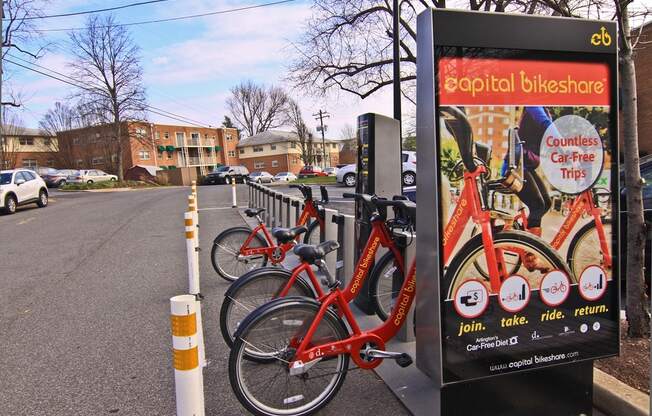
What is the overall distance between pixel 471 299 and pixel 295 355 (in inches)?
43.4

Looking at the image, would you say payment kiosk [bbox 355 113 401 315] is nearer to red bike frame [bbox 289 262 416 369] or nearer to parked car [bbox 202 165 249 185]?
red bike frame [bbox 289 262 416 369]

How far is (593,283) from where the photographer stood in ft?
8.90

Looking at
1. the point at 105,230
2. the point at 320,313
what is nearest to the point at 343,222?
the point at 320,313

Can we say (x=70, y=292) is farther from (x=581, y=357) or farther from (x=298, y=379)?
(x=581, y=357)

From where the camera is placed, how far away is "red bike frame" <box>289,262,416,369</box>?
9.19 feet

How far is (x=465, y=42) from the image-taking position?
237 centimetres

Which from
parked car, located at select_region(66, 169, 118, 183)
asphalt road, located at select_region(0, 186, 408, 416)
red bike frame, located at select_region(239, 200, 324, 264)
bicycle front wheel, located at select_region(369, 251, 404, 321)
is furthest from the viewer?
parked car, located at select_region(66, 169, 118, 183)

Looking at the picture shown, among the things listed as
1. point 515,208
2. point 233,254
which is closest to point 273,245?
point 233,254

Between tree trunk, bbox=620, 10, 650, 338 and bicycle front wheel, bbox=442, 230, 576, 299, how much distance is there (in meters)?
1.07

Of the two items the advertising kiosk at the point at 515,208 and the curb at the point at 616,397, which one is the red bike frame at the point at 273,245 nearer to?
the advertising kiosk at the point at 515,208

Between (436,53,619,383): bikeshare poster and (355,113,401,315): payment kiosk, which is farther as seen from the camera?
(355,113,401,315): payment kiosk

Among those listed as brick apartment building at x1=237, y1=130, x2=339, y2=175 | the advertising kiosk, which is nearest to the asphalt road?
the advertising kiosk

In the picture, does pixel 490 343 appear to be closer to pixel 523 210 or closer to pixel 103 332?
pixel 523 210

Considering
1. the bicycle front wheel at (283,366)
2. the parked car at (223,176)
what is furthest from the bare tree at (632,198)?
the parked car at (223,176)
